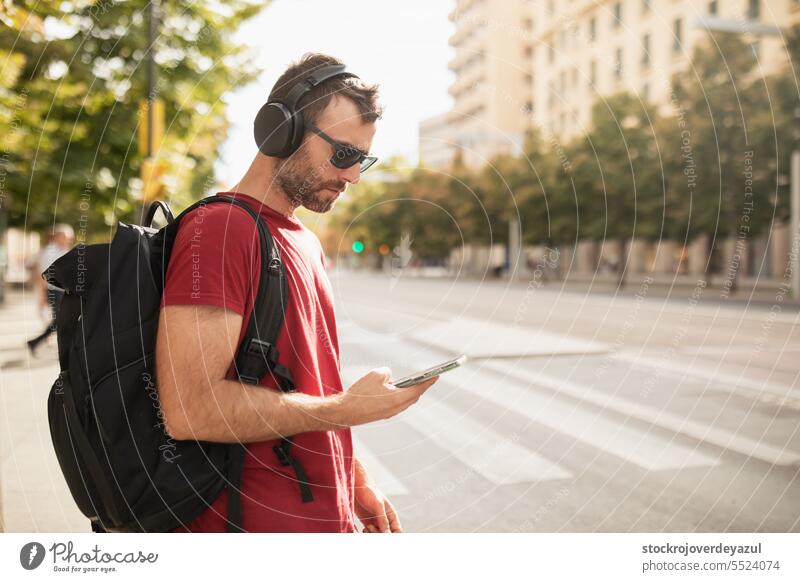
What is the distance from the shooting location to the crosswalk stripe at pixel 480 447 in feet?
17.8

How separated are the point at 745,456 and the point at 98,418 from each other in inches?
217

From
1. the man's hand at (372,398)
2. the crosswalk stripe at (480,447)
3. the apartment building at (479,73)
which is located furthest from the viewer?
the crosswalk stripe at (480,447)

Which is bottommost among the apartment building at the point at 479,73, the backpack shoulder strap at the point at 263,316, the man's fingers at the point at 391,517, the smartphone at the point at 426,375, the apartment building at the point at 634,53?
the man's fingers at the point at 391,517

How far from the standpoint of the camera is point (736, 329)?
15.8 meters

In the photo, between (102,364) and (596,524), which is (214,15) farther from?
(102,364)

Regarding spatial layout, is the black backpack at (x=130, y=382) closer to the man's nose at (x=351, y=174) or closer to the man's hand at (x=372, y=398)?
the man's hand at (x=372, y=398)

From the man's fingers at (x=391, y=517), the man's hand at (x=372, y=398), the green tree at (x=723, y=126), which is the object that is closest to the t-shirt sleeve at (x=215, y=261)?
the man's hand at (x=372, y=398)

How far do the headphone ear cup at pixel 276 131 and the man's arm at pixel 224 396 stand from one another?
0.40 metres

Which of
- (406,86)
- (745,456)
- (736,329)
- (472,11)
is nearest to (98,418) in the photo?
(406,86)

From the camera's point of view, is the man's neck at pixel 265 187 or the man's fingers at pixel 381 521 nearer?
the man's neck at pixel 265 187

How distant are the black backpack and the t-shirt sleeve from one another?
0.03m

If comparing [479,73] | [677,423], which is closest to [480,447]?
[677,423]

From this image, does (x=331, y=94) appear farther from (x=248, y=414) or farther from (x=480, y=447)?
(x=480, y=447)

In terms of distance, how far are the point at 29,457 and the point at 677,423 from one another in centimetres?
520
